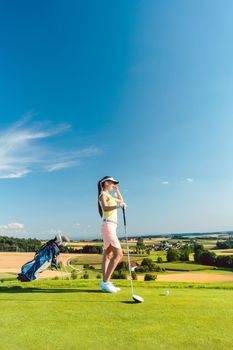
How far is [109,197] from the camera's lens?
22.6 ft

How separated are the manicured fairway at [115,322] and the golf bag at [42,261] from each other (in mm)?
4010

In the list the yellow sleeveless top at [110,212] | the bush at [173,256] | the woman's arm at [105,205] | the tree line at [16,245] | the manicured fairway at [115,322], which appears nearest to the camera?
the manicured fairway at [115,322]

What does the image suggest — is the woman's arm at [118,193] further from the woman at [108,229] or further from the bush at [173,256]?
the bush at [173,256]

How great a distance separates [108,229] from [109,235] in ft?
0.42

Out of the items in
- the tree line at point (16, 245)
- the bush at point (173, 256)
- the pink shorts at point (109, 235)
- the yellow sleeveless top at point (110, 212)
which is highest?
the yellow sleeveless top at point (110, 212)

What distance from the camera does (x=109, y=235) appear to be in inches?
257

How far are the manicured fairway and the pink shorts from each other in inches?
49.3

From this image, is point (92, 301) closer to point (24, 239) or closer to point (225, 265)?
point (225, 265)

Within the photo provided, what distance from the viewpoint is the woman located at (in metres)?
6.49

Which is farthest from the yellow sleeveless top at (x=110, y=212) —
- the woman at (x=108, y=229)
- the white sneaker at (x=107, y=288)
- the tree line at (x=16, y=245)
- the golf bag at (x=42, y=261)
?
the tree line at (x=16, y=245)

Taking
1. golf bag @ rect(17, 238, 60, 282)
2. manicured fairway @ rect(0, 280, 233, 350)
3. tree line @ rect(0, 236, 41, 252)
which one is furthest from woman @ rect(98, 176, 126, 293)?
tree line @ rect(0, 236, 41, 252)

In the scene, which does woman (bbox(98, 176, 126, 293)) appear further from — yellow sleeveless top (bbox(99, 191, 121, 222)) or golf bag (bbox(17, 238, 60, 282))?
golf bag (bbox(17, 238, 60, 282))

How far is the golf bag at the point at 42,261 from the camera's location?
369 inches

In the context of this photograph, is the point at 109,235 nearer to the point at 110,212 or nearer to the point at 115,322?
the point at 110,212
